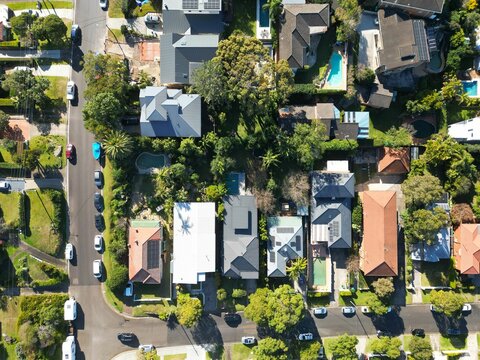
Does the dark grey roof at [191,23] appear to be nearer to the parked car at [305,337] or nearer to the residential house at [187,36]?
the residential house at [187,36]

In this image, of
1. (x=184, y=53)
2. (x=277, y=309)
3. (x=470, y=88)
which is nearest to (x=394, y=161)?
(x=470, y=88)

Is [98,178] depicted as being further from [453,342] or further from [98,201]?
[453,342]

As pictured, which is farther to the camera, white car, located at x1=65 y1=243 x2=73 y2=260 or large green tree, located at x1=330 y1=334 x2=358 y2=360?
white car, located at x1=65 y1=243 x2=73 y2=260

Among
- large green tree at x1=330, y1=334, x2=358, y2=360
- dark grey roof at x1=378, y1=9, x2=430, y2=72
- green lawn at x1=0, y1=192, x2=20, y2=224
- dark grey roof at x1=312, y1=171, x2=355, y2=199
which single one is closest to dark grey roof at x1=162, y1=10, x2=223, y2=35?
dark grey roof at x1=378, y1=9, x2=430, y2=72

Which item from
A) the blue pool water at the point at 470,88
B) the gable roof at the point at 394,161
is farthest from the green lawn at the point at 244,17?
the blue pool water at the point at 470,88

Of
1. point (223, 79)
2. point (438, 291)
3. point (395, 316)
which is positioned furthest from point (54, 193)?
point (438, 291)

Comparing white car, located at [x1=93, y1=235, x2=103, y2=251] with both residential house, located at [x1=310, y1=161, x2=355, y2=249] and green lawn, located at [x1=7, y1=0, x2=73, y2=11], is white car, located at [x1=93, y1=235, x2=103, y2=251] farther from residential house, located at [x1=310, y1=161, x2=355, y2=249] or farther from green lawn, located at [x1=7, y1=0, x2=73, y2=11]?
green lawn, located at [x1=7, y1=0, x2=73, y2=11]

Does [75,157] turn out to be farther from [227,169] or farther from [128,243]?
[227,169]
